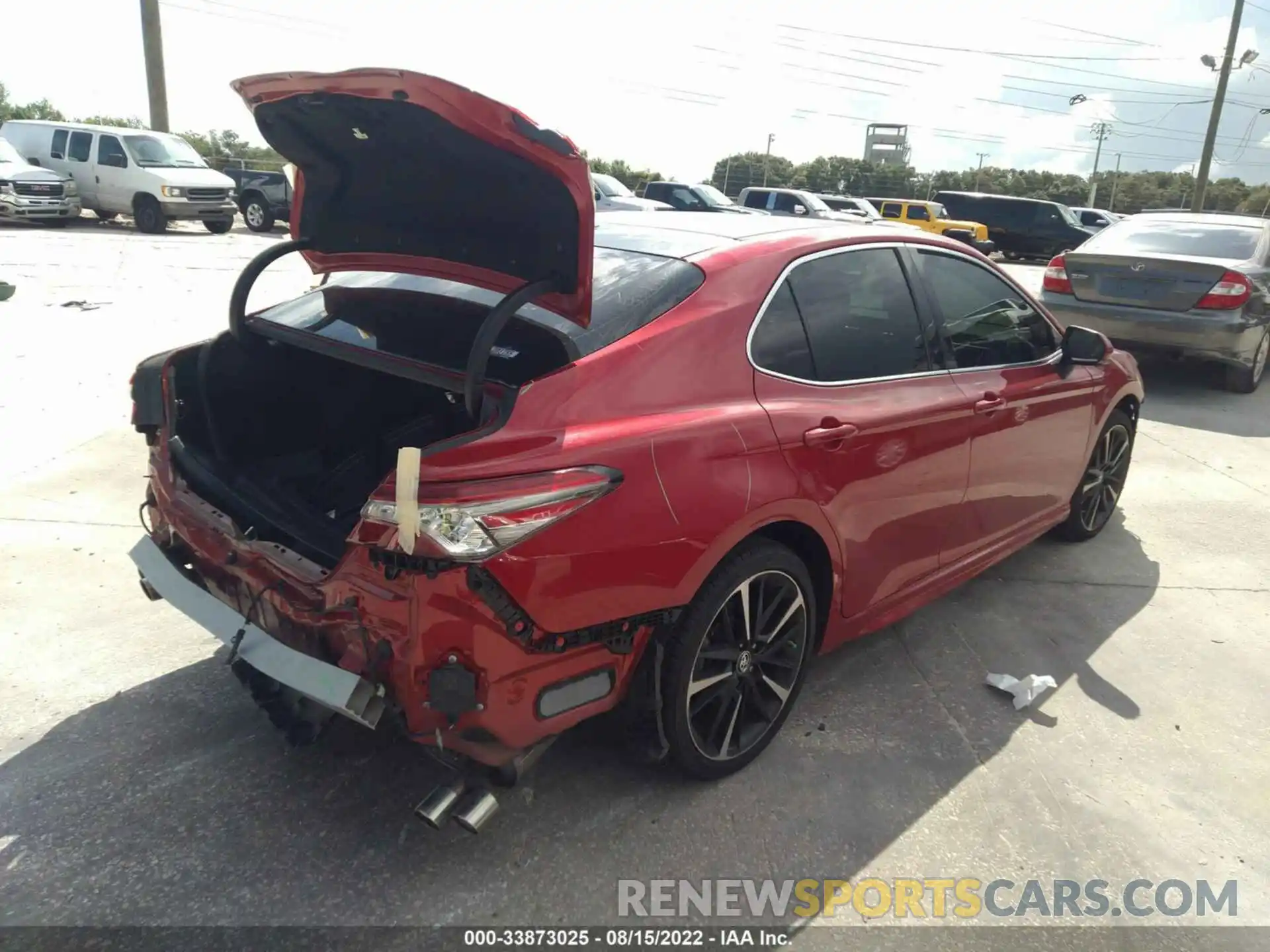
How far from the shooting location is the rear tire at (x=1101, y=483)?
4.79 metres

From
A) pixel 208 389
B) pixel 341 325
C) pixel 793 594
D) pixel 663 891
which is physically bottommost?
pixel 663 891

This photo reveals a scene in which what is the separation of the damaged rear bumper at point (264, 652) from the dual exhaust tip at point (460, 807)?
26cm

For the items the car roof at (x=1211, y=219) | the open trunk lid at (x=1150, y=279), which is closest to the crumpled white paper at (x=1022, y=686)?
the open trunk lid at (x=1150, y=279)

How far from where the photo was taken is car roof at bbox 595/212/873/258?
9.87ft

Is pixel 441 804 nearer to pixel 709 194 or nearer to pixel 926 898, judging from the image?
pixel 926 898

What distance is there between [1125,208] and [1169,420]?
6782 centimetres

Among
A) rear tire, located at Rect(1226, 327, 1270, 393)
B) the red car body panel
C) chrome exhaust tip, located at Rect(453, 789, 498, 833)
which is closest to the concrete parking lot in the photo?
chrome exhaust tip, located at Rect(453, 789, 498, 833)

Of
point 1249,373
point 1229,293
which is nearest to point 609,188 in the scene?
point 1249,373

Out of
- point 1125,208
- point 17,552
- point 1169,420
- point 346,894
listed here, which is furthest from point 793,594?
point 1125,208

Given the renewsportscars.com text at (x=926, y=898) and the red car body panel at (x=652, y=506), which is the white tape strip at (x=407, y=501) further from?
the renewsportscars.com text at (x=926, y=898)

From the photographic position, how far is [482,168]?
2479 millimetres

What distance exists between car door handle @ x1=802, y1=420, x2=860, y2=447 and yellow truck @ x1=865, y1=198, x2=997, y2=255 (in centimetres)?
2445

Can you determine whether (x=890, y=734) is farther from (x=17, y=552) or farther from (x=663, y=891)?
(x=17, y=552)

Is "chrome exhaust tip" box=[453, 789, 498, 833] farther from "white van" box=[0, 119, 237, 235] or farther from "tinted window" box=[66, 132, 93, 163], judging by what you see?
"tinted window" box=[66, 132, 93, 163]
